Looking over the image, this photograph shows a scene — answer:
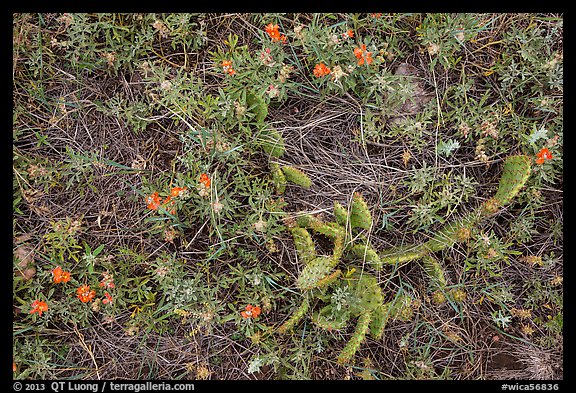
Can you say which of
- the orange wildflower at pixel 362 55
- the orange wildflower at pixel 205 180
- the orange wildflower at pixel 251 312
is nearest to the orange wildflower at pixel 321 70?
the orange wildflower at pixel 362 55

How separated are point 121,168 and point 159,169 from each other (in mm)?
333

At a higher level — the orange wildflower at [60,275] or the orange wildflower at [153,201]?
the orange wildflower at [153,201]

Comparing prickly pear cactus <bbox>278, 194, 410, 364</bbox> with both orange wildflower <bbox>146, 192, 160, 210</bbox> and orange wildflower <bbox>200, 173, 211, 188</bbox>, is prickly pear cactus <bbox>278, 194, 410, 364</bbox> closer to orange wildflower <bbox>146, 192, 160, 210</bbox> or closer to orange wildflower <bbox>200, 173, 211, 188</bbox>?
orange wildflower <bbox>200, 173, 211, 188</bbox>

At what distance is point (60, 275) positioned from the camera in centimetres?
368

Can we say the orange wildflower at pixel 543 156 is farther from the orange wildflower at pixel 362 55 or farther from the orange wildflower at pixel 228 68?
the orange wildflower at pixel 228 68

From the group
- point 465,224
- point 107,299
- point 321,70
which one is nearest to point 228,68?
point 321,70

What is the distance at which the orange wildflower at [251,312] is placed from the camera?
3672 millimetres

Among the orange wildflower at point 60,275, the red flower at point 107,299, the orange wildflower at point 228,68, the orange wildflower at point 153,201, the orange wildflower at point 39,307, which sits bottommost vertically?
the orange wildflower at point 39,307

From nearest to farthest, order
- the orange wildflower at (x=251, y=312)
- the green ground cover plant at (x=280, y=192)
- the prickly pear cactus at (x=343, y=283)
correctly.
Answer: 1. the prickly pear cactus at (x=343, y=283)
2. the orange wildflower at (x=251, y=312)
3. the green ground cover plant at (x=280, y=192)

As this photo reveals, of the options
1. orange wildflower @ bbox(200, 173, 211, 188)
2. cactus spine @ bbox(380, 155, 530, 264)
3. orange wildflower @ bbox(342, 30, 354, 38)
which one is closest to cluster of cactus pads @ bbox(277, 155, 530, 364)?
cactus spine @ bbox(380, 155, 530, 264)

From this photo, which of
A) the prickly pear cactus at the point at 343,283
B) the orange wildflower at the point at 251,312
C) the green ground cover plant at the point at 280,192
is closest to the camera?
the prickly pear cactus at the point at 343,283

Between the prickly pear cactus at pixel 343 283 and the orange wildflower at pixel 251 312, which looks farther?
the orange wildflower at pixel 251 312

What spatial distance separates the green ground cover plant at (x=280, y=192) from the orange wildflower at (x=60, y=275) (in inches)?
3.3

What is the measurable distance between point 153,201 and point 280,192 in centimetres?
105
